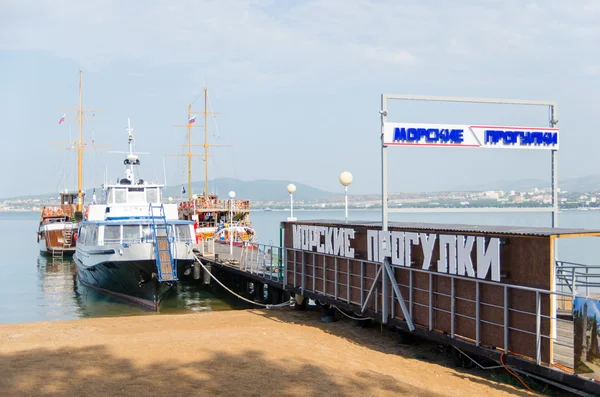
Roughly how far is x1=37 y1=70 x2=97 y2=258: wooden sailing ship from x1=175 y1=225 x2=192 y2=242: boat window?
3027cm

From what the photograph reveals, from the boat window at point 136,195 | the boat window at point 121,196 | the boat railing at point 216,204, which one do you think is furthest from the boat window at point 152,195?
the boat railing at point 216,204

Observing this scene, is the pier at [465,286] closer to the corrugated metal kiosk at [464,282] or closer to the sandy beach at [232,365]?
the corrugated metal kiosk at [464,282]

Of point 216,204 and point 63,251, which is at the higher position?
point 216,204

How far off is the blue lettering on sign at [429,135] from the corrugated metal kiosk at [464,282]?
1788 millimetres

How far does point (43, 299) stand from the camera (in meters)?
31.3

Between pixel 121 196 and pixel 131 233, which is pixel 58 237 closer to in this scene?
pixel 121 196

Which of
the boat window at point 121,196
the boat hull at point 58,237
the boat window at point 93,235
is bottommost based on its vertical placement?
the boat hull at point 58,237

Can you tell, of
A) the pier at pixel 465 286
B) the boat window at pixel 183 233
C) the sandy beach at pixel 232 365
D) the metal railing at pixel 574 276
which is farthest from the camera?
the boat window at pixel 183 233

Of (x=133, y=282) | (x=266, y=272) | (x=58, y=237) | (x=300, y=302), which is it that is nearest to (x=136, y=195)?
(x=133, y=282)

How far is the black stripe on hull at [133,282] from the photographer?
2461 centimetres

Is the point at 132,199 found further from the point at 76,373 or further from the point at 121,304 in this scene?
the point at 76,373

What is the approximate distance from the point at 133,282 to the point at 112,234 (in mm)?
2812

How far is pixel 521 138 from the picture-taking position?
12781mm

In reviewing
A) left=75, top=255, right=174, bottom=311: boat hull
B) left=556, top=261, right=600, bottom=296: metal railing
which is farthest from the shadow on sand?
left=75, top=255, right=174, bottom=311: boat hull
